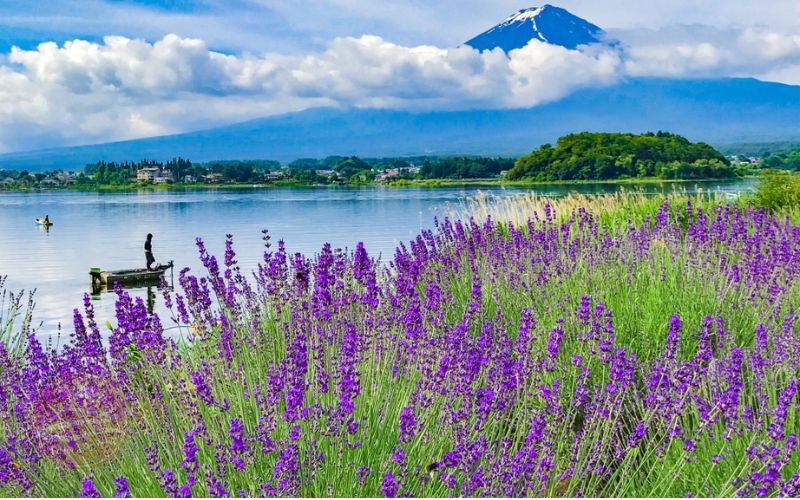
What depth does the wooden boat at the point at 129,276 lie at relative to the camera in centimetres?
2533

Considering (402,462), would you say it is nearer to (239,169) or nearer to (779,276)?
(779,276)

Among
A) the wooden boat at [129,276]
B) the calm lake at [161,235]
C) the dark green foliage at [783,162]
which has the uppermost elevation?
the dark green foliage at [783,162]

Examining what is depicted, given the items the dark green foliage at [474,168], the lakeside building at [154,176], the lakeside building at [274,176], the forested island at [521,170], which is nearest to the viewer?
the forested island at [521,170]

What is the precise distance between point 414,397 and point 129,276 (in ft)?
78.5

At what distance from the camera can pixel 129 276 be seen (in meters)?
25.5

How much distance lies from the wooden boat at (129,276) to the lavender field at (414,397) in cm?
1971

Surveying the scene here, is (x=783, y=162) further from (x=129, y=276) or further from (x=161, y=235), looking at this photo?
(x=129, y=276)

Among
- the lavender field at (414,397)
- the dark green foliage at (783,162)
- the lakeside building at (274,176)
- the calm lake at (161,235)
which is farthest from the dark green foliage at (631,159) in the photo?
the lavender field at (414,397)

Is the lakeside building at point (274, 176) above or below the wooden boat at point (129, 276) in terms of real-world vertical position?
above

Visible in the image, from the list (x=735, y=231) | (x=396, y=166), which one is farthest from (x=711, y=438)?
(x=396, y=166)

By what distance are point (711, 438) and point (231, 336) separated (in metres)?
2.30

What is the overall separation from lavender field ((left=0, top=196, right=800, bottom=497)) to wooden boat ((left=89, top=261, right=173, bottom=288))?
19.7 metres

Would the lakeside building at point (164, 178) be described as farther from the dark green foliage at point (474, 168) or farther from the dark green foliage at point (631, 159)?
the dark green foliage at point (631, 159)

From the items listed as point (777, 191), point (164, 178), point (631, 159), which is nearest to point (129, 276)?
point (777, 191)
